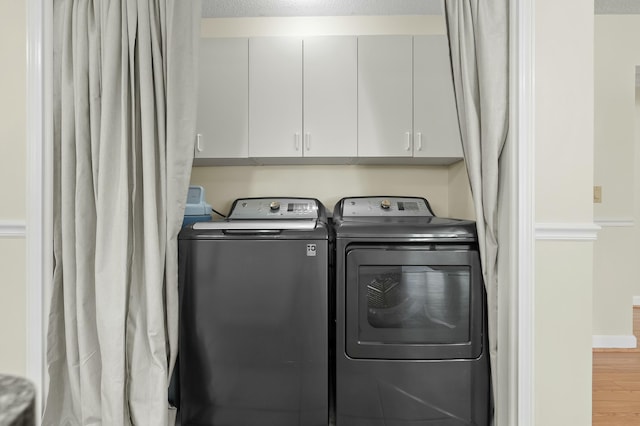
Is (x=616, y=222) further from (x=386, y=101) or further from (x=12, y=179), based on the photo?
(x=12, y=179)

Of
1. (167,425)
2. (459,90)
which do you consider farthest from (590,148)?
(167,425)

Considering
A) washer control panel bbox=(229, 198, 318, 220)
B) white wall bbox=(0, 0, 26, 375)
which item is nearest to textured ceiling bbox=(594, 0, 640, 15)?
washer control panel bbox=(229, 198, 318, 220)

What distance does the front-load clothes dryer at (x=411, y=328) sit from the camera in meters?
1.67

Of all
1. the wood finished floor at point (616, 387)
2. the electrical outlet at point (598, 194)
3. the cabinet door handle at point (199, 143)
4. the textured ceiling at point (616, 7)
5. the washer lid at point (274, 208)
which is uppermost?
the textured ceiling at point (616, 7)

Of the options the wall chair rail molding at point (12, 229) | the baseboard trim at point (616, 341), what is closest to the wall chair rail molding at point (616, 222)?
the baseboard trim at point (616, 341)

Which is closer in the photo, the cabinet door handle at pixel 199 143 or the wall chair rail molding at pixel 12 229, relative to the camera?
the wall chair rail molding at pixel 12 229

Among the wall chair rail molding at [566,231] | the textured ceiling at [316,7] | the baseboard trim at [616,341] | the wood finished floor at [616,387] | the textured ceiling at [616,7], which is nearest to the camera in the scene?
the wall chair rail molding at [566,231]

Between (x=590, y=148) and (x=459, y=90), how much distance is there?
552mm

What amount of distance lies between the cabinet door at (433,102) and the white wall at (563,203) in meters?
0.75

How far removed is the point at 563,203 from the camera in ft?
5.04

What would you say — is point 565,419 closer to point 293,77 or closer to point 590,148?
point 590,148

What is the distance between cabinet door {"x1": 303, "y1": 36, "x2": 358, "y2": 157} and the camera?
2.28m

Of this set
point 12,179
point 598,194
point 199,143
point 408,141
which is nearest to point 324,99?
point 408,141

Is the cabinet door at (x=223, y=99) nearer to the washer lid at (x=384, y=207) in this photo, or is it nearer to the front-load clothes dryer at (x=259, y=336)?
the washer lid at (x=384, y=207)
